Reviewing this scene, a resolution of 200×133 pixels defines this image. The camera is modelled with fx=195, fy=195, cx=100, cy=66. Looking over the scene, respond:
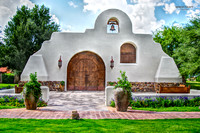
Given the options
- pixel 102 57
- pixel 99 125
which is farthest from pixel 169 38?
pixel 99 125

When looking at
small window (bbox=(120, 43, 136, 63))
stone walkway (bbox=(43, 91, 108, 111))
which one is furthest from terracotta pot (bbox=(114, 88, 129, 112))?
small window (bbox=(120, 43, 136, 63))

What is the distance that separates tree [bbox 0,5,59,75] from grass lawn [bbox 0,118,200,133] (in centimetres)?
2067

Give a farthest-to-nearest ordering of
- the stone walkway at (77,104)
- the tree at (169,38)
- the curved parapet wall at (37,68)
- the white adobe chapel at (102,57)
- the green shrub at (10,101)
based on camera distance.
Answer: the tree at (169,38) < the white adobe chapel at (102,57) < the curved parapet wall at (37,68) < the green shrub at (10,101) < the stone walkway at (77,104)

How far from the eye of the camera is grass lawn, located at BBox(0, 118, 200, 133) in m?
5.00

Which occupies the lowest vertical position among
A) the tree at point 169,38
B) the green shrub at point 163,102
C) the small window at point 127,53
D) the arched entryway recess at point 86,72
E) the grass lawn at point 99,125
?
the grass lawn at point 99,125

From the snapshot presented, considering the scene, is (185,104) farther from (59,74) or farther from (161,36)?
(161,36)

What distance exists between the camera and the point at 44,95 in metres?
9.48

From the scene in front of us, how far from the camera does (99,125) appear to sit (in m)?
5.44

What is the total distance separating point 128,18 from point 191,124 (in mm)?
11224

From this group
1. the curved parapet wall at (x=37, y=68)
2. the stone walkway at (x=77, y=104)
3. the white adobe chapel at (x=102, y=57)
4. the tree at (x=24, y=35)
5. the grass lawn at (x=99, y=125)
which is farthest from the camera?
the tree at (x=24, y=35)

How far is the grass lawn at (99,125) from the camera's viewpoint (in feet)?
16.4

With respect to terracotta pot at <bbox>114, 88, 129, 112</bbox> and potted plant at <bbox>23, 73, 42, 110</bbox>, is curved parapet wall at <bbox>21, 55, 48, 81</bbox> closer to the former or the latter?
potted plant at <bbox>23, 73, 42, 110</bbox>

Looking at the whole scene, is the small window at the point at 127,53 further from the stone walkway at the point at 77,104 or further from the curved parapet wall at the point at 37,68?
the curved parapet wall at the point at 37,68

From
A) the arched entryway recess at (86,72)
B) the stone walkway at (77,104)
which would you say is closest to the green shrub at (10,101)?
the stone walkway at (77,104)
